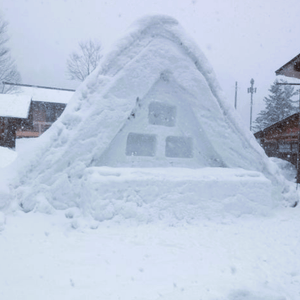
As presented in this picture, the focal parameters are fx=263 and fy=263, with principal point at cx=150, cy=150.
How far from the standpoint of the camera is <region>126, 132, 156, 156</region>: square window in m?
5.98

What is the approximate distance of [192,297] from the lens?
7.84ft

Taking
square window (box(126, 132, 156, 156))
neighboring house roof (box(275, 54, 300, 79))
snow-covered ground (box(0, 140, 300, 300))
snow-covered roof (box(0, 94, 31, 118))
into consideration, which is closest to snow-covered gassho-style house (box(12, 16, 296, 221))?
square window (box(126, 132, 156, 156))

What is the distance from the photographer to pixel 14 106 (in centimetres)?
1802

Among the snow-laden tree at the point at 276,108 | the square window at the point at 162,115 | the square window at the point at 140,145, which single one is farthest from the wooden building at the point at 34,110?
the snow-laden tree at the point at 276,108

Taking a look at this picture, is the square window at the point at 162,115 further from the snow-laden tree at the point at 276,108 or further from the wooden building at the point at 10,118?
the snow-laden tree at the point at 276,108

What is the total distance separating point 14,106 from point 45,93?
19.5 feet

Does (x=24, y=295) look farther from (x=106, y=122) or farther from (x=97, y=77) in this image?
(x=97, y=77)

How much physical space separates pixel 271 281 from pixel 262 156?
12.7 ft

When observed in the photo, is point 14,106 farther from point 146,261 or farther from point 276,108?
point 276,108

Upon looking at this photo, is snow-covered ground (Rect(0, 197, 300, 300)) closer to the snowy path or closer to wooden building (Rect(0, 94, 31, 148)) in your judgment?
the snowy path

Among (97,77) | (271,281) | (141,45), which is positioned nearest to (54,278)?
(271,281)

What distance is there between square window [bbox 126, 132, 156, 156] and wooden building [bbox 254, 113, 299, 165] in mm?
9755

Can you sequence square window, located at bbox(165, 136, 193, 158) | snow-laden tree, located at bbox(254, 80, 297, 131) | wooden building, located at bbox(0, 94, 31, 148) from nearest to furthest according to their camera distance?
square window, located at bbox(165, 136, 193, 158), wooden building, located at bbox(0, 94, 31, 148), snow-laden tree, located at bbox(254, 80, 297, 131)

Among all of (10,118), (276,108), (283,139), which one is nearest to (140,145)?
(283,139)
